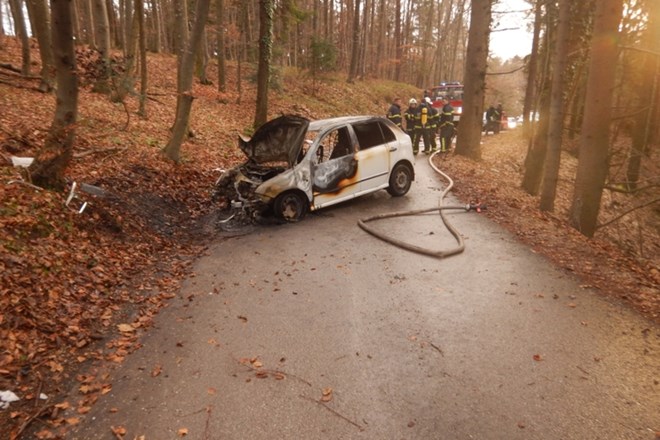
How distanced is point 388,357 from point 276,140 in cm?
628

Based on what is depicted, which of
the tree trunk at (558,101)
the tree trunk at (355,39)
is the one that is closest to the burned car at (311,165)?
the tree trunk at (558,101)

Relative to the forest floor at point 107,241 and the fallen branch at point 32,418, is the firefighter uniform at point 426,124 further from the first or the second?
the fallen branch at point 32,418

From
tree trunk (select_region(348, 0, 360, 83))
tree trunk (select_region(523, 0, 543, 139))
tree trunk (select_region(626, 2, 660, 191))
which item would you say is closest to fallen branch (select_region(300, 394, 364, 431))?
tree trunk (select_region(626, 2, 660, 191))

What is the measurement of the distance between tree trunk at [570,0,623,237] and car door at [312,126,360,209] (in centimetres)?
465

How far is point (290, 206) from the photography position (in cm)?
873

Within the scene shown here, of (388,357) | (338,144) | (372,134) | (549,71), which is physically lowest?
(388,357)

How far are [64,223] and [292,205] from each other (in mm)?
4001

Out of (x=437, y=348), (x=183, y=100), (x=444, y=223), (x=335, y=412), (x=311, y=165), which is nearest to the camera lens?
(x=335, y=412)

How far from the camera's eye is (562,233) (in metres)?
8.18

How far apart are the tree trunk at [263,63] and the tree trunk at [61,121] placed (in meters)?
8.35

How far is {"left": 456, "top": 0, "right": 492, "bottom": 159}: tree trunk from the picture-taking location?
14406 millimetres

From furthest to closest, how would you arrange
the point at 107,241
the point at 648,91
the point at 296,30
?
the point at 296,30, the point at 648,91, the point at 107,241

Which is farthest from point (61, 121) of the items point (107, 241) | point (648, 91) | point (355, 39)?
point (355, 39)

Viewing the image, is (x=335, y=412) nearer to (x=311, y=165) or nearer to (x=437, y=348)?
(x=437, y=348)
